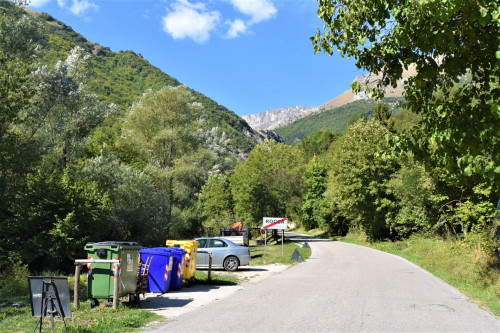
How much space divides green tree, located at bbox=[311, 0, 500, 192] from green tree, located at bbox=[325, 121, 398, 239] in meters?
31.3

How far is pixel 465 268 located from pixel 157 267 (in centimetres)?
1241

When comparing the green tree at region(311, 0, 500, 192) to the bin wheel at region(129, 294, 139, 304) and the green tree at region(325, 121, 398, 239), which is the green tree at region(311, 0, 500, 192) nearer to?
the bin wheel at region(129, 294, 139, 304)

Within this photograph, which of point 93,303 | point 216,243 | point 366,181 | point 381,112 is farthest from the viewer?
point 381,112

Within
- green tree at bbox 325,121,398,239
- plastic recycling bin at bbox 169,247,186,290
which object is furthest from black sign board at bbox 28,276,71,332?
green tree at bbox 325,121,398,239

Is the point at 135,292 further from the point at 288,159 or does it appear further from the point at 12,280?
the point at 288,159

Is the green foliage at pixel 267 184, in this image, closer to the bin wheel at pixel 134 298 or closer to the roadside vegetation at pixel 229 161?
the roadside vegetation at pixel 229 161

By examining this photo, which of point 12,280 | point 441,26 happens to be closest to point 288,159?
point 12,280

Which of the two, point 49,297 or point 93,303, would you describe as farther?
point 93,303

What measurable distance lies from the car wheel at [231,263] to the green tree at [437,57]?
11.8 meters

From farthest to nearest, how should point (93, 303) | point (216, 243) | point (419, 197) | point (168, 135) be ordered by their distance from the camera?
point (168, 135) → point (419, 197) → point (216, 243) → point (93, 303)

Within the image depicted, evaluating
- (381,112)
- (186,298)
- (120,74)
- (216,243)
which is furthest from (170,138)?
(120,74)

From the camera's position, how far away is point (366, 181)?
41.0 meters

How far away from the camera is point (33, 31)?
68.7ft

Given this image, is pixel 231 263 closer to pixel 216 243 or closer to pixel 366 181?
pixel 216 243
